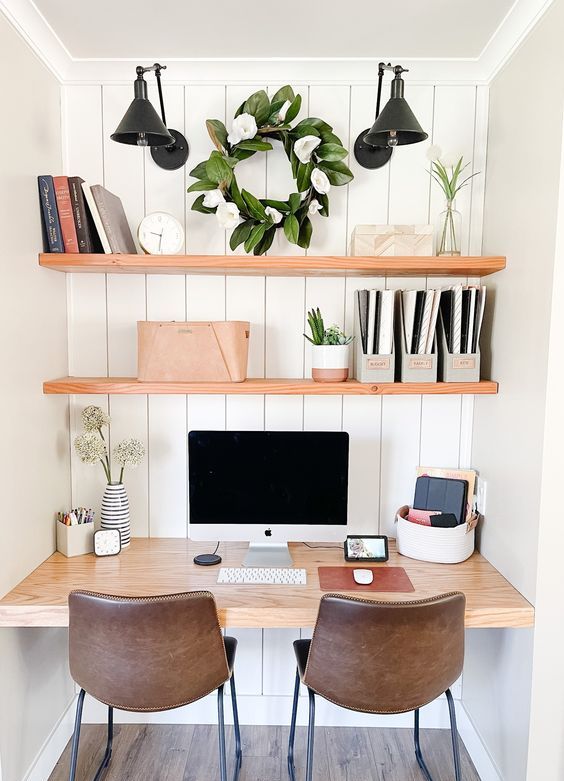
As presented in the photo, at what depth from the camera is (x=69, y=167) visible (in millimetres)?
2240

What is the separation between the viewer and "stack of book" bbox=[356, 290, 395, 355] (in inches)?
81.1

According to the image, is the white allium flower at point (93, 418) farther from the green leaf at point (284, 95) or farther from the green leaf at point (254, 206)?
the green leaf at point (284, 95)

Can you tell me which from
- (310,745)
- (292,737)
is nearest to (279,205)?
(310,745)

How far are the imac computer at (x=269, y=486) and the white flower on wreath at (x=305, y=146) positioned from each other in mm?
963

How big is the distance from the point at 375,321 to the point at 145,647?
1255 millimetres

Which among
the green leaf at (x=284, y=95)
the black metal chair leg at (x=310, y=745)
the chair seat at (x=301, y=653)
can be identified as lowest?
the black metal chair leg at (x=310, y=745)

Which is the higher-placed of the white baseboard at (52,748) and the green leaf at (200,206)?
the green leaf at (200,206)

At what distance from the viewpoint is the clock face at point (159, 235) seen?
6.84 ft

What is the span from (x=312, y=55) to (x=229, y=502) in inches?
63.0

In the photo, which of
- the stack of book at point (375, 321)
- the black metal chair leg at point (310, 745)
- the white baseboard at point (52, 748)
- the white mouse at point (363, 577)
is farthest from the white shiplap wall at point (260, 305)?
the white baseboard at point (52, 748)

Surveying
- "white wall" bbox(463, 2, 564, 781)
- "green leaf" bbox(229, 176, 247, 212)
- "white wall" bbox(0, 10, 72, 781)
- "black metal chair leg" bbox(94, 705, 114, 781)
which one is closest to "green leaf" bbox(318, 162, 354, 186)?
"green leaf" bbox(229, 176, 247, 212)

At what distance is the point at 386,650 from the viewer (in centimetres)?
156

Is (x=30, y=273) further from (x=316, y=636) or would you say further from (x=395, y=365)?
(x=316, y=636)

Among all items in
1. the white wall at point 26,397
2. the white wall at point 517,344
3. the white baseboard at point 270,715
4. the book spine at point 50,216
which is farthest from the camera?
the white baseboard at point 270,715
